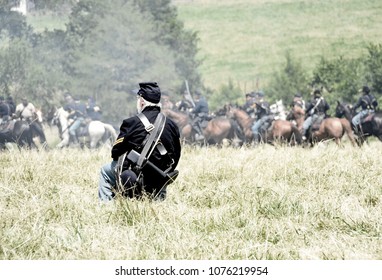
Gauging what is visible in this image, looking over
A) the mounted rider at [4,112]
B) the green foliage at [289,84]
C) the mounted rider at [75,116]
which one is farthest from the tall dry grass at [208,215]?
the green foliage at [289,84]

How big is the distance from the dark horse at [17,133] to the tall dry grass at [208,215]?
31.4 ft

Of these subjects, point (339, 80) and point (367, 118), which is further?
point (339, 80)

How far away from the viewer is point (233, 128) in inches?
800

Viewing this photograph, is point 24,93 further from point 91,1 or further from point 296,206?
point 296,206

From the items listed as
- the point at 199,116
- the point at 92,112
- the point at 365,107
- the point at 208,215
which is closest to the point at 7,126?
the point at 92,112

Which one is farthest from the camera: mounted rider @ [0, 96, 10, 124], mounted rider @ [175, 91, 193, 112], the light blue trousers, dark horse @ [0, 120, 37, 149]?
mounted rider @ [175, 91, 193, 112]

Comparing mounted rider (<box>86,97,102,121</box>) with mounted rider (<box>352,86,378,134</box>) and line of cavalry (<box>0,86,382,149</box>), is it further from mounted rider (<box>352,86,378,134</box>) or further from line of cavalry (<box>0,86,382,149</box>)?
mounted rider (<box>352,86,378,134</box>)

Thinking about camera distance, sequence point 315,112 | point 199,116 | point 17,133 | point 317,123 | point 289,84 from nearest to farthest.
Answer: point 317,123 < point 315,112 < point 17,133 < point 199,116 < point 289,84

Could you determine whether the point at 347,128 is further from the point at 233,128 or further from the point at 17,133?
the point at 17,133

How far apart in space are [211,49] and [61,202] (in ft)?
147

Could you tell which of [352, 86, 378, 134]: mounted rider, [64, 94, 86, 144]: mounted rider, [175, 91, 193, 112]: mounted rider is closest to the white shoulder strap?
[352, 86, 378, 134]: mounted rider

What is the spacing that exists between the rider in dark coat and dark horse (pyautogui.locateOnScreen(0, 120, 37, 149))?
39.4 feet

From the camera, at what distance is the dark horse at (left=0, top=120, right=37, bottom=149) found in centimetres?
1930

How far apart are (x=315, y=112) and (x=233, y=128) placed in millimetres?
2249
